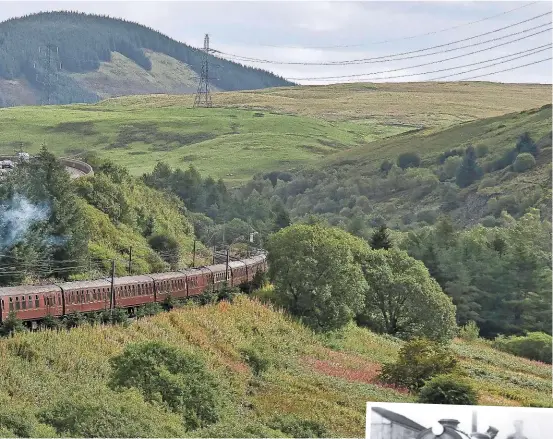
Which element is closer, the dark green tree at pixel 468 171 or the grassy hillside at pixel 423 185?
the grassy hillside at pixel 423 185

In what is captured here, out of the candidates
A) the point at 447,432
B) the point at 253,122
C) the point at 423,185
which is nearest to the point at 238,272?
the point at 447,432

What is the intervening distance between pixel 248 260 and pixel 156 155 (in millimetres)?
51024

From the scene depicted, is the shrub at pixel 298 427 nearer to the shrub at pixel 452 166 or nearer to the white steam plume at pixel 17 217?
the white steam plume at pixel 17 217

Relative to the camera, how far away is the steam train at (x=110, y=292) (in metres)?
26.0

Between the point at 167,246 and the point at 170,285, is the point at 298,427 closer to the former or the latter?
the point at 170,285

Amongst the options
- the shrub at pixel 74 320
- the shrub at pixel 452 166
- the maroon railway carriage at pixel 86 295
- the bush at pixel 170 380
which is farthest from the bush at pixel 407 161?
the bush at pixel 170 380

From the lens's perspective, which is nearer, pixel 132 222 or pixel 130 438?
pixel 130 438

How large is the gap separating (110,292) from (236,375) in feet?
17.9

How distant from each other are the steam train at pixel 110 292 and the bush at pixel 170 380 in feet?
16.2

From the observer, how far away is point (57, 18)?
141m

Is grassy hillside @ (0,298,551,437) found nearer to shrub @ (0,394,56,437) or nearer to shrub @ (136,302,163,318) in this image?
shrub @ (0,394,56,437)

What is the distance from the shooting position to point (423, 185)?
100750mm

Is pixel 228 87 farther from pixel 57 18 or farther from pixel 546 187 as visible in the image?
pixel 546 187

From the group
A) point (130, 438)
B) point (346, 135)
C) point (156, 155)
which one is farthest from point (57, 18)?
point (130, 438)
